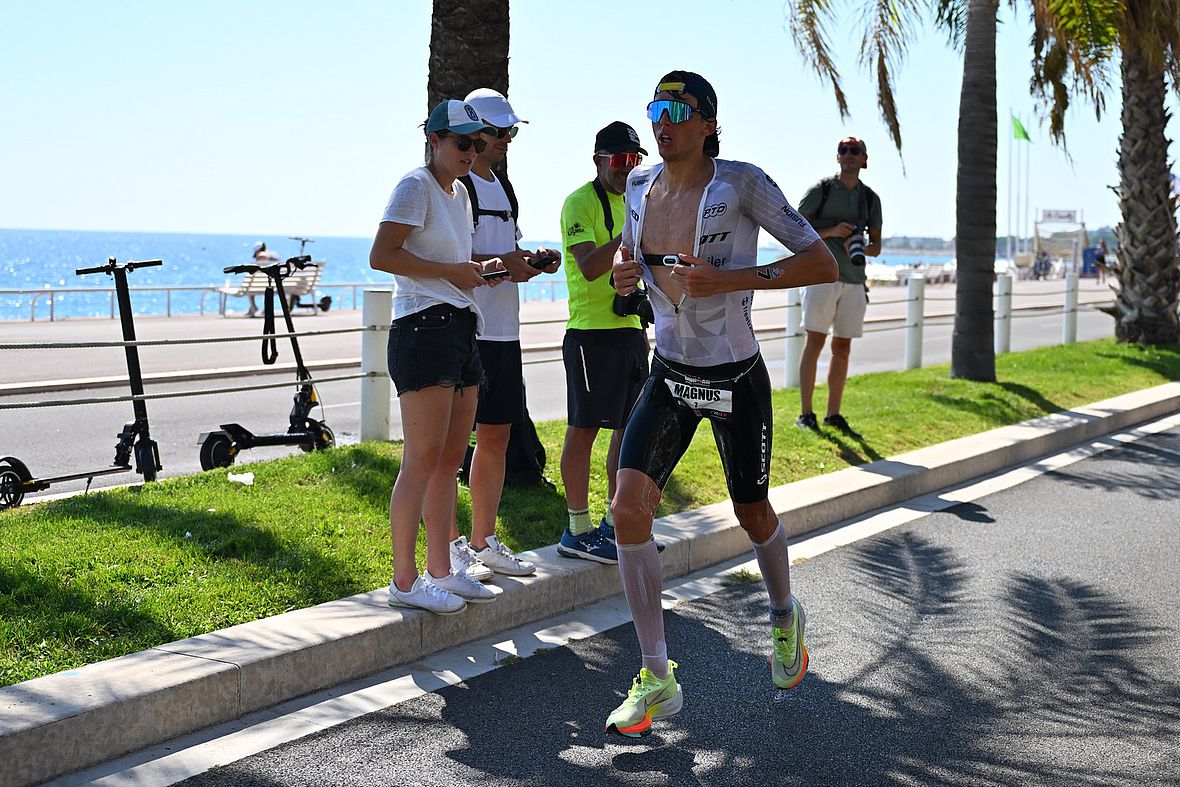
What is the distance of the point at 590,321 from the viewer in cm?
631

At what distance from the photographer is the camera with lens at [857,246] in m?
9.86

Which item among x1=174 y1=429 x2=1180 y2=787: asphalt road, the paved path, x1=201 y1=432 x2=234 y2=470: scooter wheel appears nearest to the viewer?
x1=174 y1=429 x2=1180 y2=787: asphalt road

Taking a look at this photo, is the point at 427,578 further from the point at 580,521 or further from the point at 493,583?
the point at 580,521

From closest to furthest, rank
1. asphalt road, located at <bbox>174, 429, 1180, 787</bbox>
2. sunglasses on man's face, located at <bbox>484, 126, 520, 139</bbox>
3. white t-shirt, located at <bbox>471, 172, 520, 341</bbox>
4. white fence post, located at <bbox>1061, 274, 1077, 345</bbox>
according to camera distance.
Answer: asphalt road, located at <bbox>174, 429, 1180, 787</bbox>
sunglasses on man's face, located at <bbox>484, 126, 520, 139</bbox>
white t-shirt, located at <bbox>471, 172, 520, 341</bbox>
white fence post, located at <bbox>1061, 274, 1077, 345</bbox>

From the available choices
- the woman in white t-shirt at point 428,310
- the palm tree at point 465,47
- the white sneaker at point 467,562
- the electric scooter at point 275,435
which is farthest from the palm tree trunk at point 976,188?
the woman in white t-shirt at point 428,310

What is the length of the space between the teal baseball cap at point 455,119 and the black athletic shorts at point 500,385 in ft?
3.97

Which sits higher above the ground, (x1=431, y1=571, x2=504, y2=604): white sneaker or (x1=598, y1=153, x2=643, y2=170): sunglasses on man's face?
(x1=598, y1=153, x2=643, y2=170): sunglasses on man's face

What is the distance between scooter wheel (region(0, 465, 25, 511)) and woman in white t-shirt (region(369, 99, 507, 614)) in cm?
311

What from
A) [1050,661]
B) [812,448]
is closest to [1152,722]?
[1050,661]

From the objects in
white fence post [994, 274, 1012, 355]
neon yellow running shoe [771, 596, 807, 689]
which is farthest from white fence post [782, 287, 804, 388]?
neon yellow running shoe [771, 596, 807, 689]

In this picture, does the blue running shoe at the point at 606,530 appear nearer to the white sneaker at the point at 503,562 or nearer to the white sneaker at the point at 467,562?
the white sneaker at the point at 503,562

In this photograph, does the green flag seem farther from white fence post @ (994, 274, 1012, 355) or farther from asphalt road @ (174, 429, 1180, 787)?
asphalt road @ (174, 429, 1180, 787)

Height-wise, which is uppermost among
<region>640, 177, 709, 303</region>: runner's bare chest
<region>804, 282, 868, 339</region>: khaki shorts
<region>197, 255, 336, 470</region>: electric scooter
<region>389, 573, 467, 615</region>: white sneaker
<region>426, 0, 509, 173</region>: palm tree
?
<region>426, 0, 509, 173</region>: palm tree

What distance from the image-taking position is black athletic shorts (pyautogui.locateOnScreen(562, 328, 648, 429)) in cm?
630
